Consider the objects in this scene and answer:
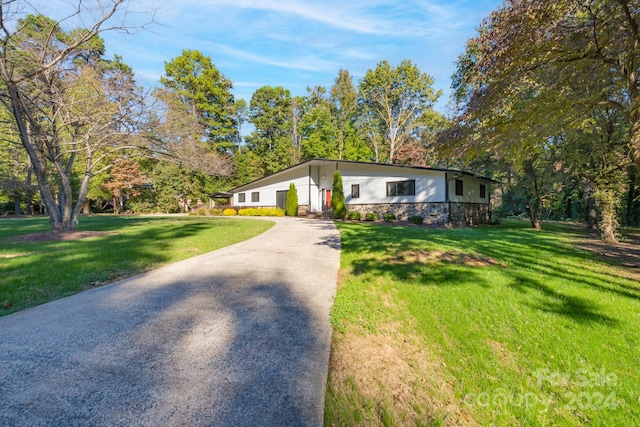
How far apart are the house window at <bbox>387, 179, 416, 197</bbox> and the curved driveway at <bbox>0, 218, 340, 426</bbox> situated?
568 inches

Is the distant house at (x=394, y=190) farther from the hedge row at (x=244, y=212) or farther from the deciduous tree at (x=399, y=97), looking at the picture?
the deciduous tree at (x=399, y=97)

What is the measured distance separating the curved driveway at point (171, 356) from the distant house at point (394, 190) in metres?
14.1

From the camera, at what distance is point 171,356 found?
2.51 meters

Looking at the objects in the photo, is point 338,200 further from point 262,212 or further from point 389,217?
point 262,212

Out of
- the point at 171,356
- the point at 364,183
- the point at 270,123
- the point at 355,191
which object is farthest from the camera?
the point at 270,123

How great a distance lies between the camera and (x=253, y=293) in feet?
13.5

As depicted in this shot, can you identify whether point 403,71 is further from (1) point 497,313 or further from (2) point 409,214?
(1) point 497,313

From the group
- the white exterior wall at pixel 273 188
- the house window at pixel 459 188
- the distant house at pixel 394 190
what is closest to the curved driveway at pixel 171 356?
the distant house at pixel 394 190

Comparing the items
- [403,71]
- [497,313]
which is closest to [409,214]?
[497,313]

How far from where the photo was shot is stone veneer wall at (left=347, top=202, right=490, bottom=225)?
16.4 m

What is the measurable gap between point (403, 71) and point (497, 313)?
3204cm

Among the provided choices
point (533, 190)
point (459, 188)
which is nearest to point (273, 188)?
point (459, 188)

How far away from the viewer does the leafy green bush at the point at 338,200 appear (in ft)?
60.8

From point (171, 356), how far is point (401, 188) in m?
17.0
